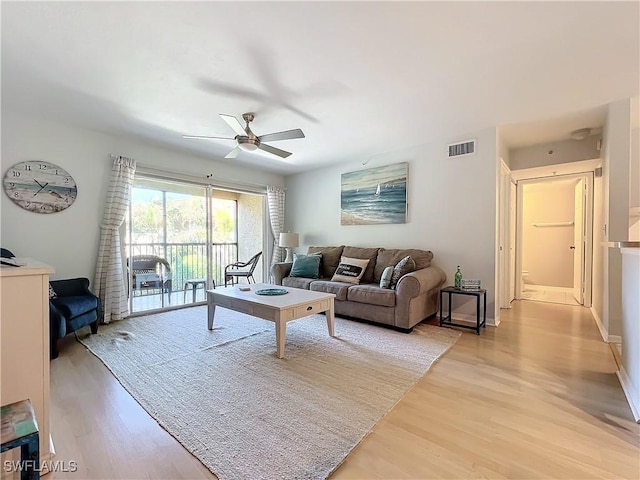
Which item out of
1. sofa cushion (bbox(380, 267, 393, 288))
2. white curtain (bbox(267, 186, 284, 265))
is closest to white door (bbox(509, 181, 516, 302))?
sofa cushion (bbox(380, 267, 393, 288))

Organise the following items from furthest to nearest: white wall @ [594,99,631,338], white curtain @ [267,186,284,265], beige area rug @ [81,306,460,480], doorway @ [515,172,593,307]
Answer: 1. white curtain @ [267,186,284,265]
2. doorway @ [515,172,593,307]
3. white wall @ [594,99,631,338]
4. beige area rug @ [81,306,460,480]

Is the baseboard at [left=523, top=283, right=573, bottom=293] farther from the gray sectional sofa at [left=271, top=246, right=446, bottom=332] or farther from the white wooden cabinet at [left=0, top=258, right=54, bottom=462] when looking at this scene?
the white wooden cabinet at [left=0, top=258, right=54, bottom=462]

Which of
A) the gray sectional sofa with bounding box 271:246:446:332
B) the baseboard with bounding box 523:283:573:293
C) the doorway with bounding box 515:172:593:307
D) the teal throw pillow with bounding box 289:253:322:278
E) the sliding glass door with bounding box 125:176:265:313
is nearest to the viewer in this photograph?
the gray sectional sofa with bounding box 271:246:446:332

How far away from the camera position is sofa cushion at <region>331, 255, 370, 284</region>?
414cm

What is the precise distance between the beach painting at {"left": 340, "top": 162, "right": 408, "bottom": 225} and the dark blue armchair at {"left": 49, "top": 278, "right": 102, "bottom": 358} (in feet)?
12.4

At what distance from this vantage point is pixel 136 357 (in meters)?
2.66

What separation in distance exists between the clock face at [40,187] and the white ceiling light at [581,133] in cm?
648

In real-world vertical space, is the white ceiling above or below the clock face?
above

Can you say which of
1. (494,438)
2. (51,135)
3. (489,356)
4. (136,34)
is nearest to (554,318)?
(489,356)

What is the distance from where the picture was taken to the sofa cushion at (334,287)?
12.6 feet

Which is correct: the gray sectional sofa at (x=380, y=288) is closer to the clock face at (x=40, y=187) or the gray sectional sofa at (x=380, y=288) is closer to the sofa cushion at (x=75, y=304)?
the sofa cushion at (x=75, y=304)

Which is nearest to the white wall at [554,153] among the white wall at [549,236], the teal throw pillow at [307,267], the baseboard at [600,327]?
the white wall at [549,236]

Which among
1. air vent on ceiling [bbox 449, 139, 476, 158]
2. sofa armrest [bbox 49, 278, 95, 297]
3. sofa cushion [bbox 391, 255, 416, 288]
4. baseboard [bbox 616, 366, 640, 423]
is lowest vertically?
baseboard [bbox 616, 366, 640, 423]

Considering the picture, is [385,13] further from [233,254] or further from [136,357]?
[233,254]
